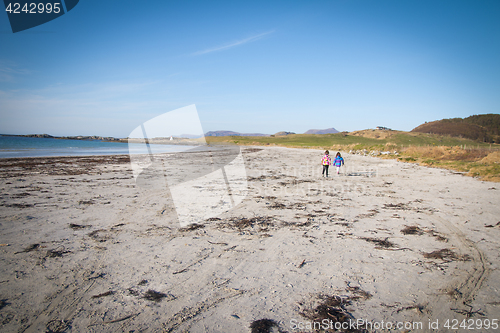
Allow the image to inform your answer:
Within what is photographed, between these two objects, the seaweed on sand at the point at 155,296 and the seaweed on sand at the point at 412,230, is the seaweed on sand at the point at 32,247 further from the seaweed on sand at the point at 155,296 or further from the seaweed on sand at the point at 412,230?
the seaweed on sand at the point at 412,230

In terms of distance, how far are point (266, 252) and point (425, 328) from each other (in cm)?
265

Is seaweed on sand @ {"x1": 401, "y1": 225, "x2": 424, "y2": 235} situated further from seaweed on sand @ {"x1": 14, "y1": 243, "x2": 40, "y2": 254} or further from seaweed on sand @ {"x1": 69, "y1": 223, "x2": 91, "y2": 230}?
seaweed on sand @ {"x1": 14, "y1": 243, "x2": 40, "y2": 254}

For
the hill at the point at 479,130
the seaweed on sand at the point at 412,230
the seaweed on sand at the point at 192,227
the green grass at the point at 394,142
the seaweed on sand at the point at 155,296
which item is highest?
the hill at the point at 479,130

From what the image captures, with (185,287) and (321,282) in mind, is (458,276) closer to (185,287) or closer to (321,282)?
(321,282)

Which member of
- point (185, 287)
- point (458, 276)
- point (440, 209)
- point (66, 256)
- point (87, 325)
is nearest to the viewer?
point (87, 325)

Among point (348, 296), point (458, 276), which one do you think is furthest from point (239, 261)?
point (458, 276)

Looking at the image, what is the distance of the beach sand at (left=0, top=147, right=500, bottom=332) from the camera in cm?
302

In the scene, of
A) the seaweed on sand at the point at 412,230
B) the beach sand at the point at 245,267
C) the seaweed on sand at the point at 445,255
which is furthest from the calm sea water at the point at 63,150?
the seaweed on sand at the point at 445,255

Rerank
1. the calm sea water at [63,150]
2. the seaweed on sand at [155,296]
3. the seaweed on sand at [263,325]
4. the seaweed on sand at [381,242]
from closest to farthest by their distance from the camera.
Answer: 1. the seaweed on sand at [263,325]
2. the seaweed on sand at [155,296]
3. the seaweed on sand at [381,242]
4. the calm sea water at [63,150]

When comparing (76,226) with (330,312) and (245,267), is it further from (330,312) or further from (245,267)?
(330,312)

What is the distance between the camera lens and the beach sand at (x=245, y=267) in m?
3.02

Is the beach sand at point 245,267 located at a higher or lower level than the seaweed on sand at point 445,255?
higher

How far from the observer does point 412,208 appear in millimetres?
8008

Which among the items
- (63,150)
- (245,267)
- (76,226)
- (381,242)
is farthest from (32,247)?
(63,150)
